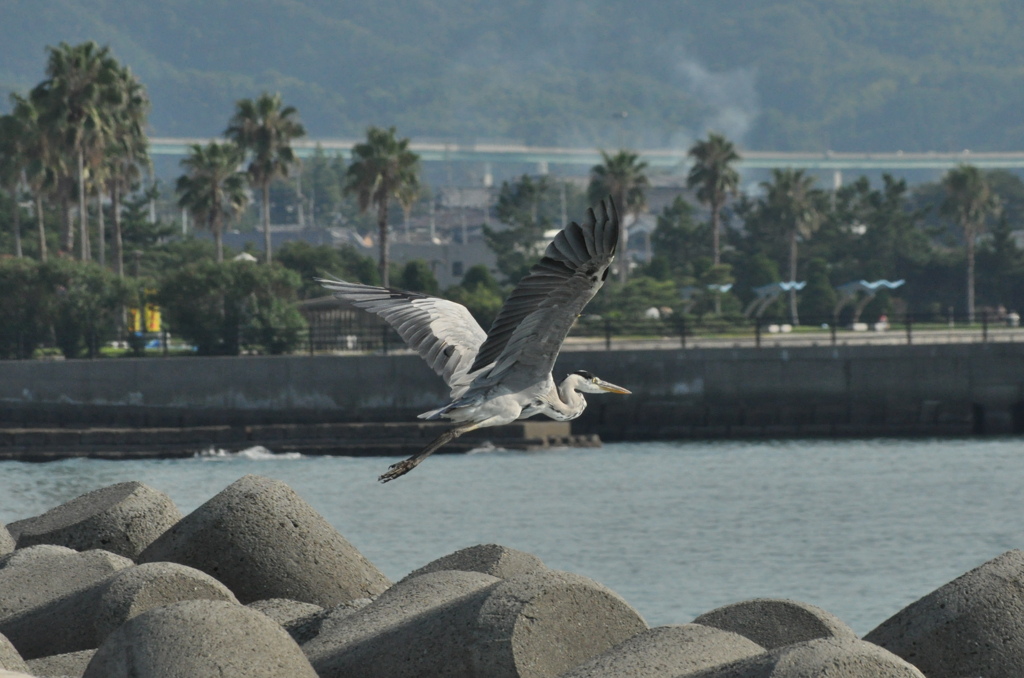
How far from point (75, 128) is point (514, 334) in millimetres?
43754

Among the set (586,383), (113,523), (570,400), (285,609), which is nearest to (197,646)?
(285,609)

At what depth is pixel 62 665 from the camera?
7867mm

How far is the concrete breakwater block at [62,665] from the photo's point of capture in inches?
308

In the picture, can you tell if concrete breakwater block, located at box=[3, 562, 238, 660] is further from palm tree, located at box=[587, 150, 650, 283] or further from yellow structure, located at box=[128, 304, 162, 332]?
palm tree, located at box=[587, 150, 650, 283]

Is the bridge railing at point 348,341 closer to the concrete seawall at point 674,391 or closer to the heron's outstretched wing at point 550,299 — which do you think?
the concrete seawall at point 674,391

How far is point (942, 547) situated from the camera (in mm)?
19797

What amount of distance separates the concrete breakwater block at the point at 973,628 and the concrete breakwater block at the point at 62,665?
3.78 m

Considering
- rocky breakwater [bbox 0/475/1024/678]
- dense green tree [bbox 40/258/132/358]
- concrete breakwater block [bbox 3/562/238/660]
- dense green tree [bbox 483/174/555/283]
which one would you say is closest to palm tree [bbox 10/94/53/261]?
dense green tree [bbox 40/258/132/358]

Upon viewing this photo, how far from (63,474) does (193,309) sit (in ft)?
42.3

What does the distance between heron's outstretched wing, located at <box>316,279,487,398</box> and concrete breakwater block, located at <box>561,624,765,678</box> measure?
8.98 ft

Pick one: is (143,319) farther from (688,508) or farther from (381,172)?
(688,508)

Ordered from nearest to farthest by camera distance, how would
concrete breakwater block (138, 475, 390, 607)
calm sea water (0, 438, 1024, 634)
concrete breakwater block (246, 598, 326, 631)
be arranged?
concrete breakwater block (246, 598, 326, 631), concrete breakwater block (138, 475, 390, 607), calm sea water (0, 438, 1024, 634)

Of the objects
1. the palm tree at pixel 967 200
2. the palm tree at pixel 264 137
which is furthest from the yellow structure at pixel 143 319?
the palm tree at pixel 967 200

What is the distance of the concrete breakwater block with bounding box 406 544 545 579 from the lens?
891 cm
